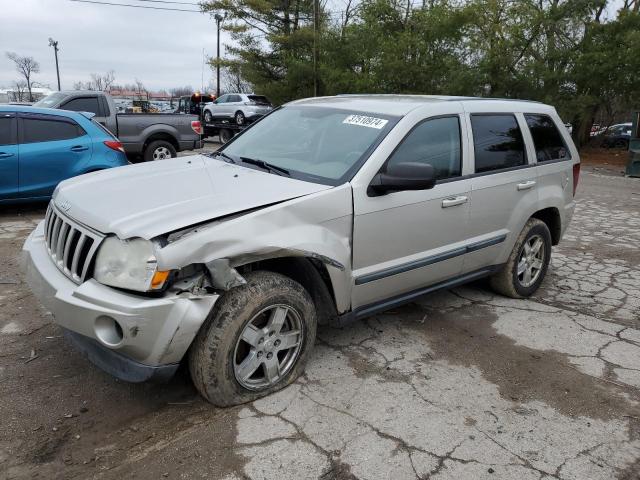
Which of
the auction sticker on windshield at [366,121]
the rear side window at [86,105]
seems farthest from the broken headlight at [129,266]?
the rear side window at [86,105]

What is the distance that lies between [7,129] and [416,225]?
5952 mm

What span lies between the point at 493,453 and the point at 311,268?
137 cm

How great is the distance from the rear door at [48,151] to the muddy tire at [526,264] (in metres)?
5.67

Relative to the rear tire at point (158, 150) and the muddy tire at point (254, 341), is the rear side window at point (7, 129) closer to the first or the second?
the rear tire at point (158, 150)

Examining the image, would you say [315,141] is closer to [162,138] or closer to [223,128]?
A: [162,138]

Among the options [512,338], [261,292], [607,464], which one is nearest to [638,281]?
[512,338]

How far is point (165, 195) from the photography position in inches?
122

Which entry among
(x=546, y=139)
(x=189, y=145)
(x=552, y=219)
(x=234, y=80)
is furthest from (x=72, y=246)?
(x=234, y=80)

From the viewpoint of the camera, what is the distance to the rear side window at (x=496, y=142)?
166 inches

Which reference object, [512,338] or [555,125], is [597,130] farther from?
[512,338]

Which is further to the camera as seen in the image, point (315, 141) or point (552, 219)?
point (552, 219)

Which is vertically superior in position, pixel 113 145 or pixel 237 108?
pixel 237 108

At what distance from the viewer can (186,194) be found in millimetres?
3105

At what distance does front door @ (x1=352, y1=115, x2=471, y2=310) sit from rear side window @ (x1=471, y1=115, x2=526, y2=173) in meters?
0.22
